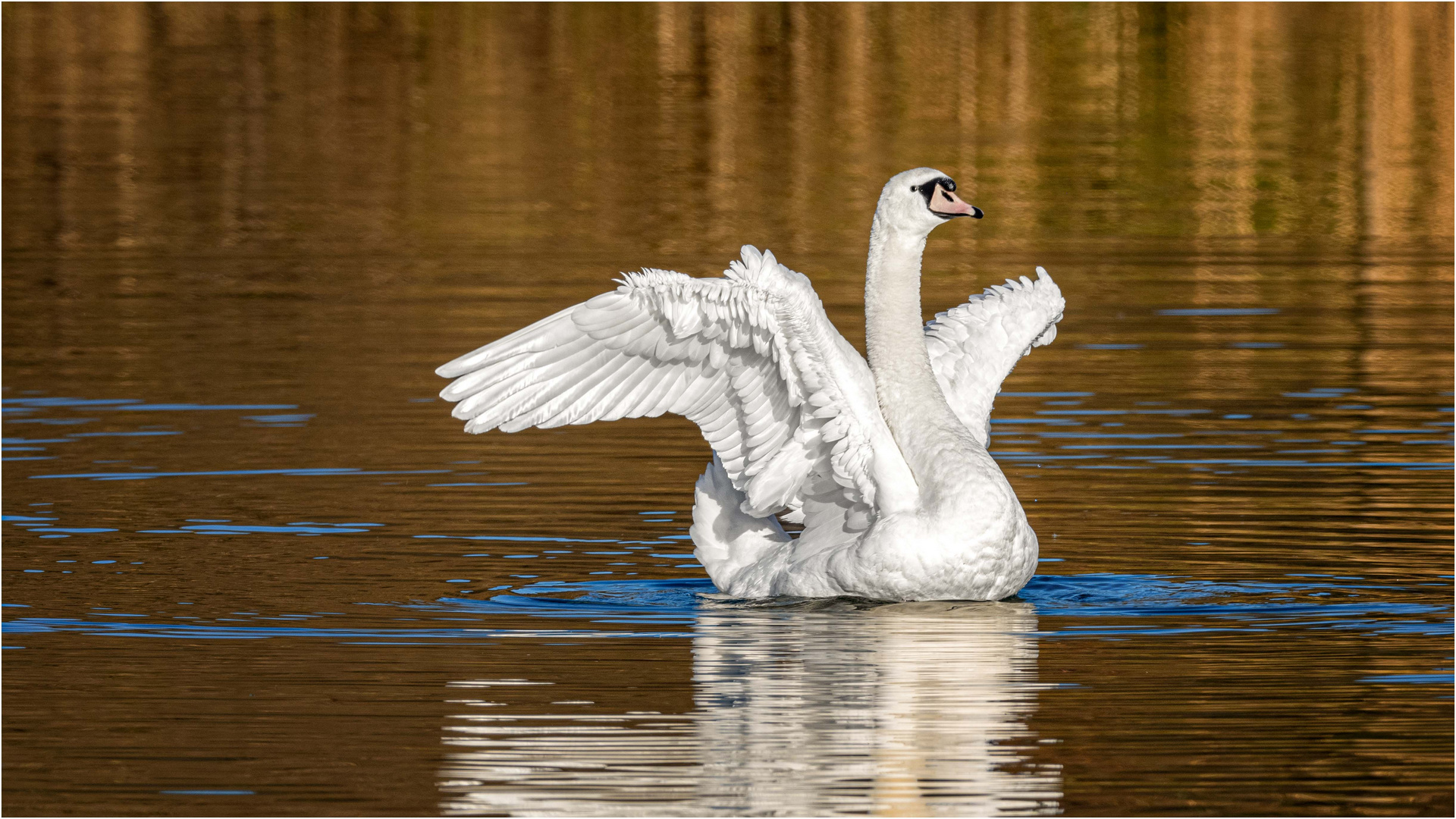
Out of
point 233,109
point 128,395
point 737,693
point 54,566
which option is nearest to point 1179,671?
point 737,693

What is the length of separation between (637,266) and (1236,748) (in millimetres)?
16541

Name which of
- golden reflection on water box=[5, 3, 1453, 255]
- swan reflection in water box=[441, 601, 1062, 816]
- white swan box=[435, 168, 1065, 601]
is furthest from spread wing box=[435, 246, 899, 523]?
golden reflection on water box=[5, 3, 1453, 255]

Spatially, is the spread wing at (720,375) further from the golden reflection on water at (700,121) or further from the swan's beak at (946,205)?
the golden reflection on water at (700,121)

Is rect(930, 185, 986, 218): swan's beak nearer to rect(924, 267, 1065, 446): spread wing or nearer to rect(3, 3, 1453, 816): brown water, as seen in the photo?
rect(924, 267, 1065, 446): spread wing

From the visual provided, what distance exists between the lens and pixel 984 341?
14203mm

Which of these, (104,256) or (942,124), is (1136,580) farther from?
(942,124)

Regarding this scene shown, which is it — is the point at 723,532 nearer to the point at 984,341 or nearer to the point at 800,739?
the point at 984,341

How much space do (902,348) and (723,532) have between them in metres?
1.37

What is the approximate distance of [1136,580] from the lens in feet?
41.9

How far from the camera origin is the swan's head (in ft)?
40.9

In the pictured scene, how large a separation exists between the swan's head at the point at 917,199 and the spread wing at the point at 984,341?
5.07ft

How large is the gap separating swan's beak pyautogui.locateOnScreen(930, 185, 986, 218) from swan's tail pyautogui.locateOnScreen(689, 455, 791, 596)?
1786mm

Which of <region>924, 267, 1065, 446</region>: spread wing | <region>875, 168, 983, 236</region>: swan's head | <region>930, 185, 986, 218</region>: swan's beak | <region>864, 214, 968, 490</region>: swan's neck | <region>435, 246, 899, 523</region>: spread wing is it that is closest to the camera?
<region>435, 246, 899, 523</region>: spread wing

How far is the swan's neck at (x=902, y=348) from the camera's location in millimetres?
12758
